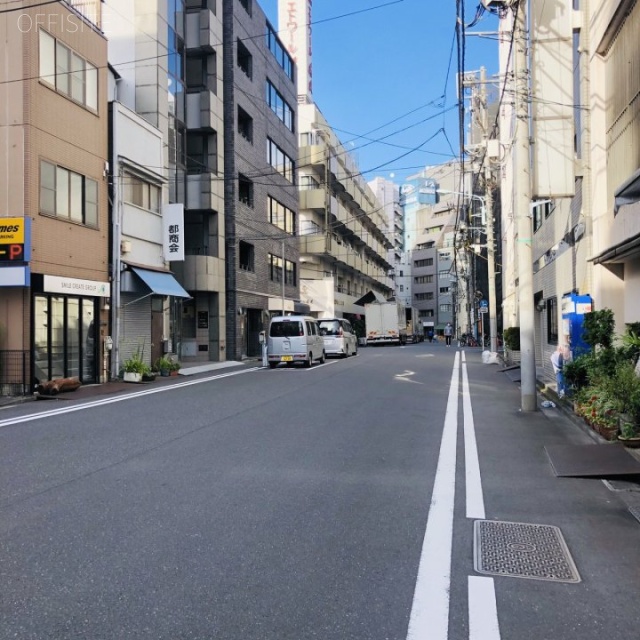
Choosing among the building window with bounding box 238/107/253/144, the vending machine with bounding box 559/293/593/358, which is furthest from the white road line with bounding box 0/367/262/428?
the building window with bounding box 238/107/253/144

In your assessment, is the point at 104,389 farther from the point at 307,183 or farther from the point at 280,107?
the point at 307,183

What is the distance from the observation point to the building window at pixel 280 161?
35.2 metres

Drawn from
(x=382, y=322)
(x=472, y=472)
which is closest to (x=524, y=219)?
(x=472, y=472)

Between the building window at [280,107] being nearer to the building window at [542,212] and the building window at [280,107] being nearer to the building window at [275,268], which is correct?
the building window at [275,268]

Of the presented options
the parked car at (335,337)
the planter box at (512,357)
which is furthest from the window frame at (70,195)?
the planter box at (512,357)

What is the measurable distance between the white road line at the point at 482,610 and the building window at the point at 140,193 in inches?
719

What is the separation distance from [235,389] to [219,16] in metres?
21.2

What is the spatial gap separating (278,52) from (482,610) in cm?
3893

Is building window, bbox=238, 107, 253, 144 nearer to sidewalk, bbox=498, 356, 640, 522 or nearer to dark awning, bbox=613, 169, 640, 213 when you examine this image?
sidewalk, bbox=498, 356, 640, 522

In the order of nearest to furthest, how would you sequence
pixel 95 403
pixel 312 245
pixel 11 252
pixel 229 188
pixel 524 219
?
1. pixel 524 219
2. pixel 95 403
3. pixel 11 252
4. pixel 229 188
5. pixel 312 245

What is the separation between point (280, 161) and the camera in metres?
37.3

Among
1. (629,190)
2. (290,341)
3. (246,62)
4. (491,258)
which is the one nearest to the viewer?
(629,190)

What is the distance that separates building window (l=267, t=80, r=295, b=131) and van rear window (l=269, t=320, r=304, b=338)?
17589 millimetres

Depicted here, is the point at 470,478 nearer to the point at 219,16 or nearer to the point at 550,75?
the point at 550,75
